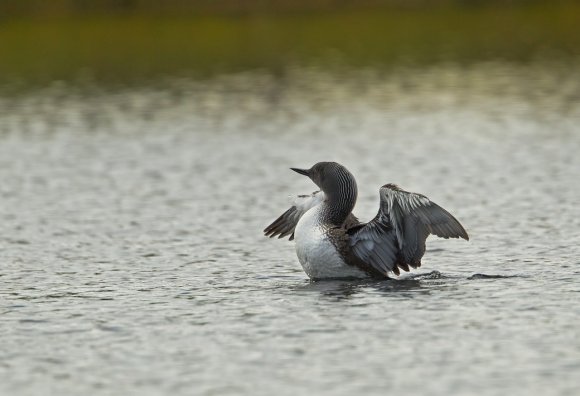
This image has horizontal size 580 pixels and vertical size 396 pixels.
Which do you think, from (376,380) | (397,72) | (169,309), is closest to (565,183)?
(169,309)

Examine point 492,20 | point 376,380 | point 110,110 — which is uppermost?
point 492,20

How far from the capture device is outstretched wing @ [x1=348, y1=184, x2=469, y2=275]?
12086 mm

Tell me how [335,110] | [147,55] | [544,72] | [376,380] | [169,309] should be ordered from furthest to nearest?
[147,55] → [544,72] → [335,110] → [169,309] → [376,380]

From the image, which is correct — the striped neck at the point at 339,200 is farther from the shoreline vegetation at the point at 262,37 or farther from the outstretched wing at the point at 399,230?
the shoreline vegetation at the point at 262,37

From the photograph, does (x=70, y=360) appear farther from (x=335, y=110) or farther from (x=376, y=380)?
(x=335, y=110)

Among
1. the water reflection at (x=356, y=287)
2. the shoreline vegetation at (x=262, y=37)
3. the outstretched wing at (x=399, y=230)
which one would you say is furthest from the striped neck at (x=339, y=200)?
the shoreline vegetation at (x=262, y=37)

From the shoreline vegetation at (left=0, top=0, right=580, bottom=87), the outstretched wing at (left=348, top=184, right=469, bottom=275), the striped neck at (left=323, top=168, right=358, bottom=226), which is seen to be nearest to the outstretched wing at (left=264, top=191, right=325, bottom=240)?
the striped neck at (left=323, top=168, right=358, bottom=226)

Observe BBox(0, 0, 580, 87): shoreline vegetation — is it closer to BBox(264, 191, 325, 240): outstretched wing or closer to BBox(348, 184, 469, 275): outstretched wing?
BBox(264, 191, 325, 240): outstretched wing

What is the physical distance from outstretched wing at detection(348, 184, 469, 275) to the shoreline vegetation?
861 inches

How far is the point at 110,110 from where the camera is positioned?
28906 mm

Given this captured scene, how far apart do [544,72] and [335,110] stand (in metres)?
6.60

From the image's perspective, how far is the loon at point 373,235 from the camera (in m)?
12.1

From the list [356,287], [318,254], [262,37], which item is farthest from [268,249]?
[262,37]

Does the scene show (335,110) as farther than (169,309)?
Yes
